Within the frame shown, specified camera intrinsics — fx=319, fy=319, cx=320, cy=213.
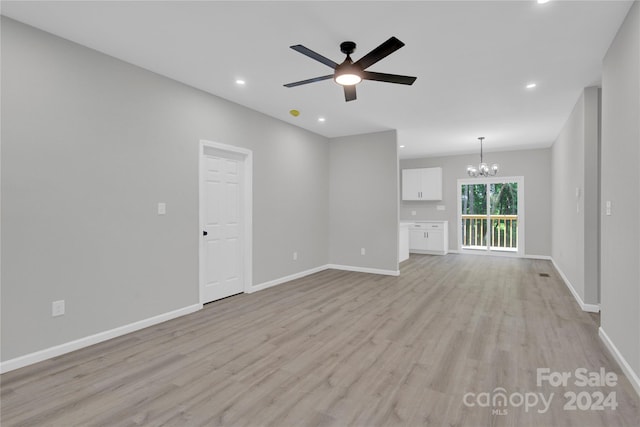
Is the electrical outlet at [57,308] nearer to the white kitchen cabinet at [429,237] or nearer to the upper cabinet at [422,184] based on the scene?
the white kitchen cabinet at [429,237]

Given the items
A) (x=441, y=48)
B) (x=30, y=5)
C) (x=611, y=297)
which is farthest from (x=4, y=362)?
(x=611, y=297)

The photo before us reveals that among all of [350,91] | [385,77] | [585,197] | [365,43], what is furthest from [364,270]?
[365,43]

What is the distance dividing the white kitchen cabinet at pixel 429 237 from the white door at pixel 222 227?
550 cm

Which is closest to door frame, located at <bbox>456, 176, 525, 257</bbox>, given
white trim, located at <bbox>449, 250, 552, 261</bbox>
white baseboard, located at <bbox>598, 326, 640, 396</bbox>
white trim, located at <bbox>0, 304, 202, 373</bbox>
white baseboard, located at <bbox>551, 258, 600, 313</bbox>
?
white trim, located at <bbox>449, 250, 552, 261</bbox>

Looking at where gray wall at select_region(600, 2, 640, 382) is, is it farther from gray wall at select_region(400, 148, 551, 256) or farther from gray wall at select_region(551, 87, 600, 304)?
gray wall at select_region(400, 148, 551, 256)

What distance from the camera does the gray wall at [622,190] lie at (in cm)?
224

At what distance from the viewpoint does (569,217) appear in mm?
4906

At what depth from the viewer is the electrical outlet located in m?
2.70

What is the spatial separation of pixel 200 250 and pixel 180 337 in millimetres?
1146

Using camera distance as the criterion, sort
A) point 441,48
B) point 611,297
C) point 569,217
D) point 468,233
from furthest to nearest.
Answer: point 468,233, point 569,217, point 441,48, point 611,297

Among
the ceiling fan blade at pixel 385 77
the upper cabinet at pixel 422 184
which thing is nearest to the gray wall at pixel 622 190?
the ceiling fan blade at pixel 385 77

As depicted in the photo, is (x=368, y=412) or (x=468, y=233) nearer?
(x=368, y=412)

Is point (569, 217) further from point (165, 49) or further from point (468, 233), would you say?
point (165, 49)

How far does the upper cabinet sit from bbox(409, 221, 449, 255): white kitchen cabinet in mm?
828
